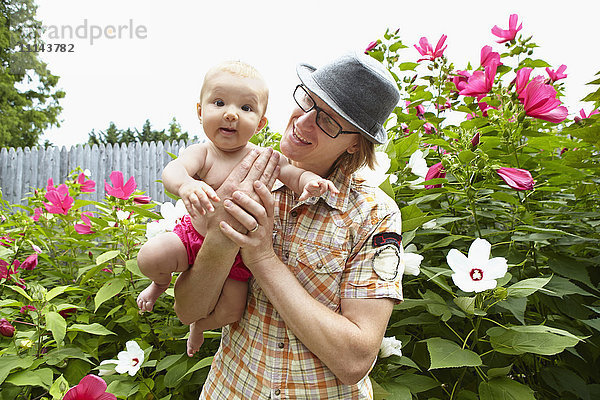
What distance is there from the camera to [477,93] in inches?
66.8

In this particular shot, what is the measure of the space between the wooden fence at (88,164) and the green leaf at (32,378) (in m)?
7.74

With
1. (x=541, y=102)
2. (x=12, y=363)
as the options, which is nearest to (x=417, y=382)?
(x=541, y=102)

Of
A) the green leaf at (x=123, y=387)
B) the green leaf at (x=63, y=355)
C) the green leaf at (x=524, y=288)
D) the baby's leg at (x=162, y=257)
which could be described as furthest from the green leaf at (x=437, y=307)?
the green leaf at (x=63, y=355)

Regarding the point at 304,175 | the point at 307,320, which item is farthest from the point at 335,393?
the point at 304,175

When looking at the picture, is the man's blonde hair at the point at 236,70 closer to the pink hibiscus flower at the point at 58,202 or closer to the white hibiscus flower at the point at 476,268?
the white hibiscus flower at the point at 476,268

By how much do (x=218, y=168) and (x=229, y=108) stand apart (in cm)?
16

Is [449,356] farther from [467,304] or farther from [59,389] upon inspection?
[59,389]

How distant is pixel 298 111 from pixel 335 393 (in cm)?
63

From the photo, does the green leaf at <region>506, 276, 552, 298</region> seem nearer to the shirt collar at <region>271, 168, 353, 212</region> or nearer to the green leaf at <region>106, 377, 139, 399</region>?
the shirt collar at <region>271, 168, 353, 212</region>

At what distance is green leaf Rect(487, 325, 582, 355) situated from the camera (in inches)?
44.9

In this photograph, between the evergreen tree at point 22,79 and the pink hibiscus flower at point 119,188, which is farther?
the evergreen tree at point 22,79

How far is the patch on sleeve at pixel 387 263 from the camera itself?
3.35ft

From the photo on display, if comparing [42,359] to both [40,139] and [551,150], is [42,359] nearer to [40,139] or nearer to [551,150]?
[551,150]

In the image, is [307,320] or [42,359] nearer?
[307,320]
